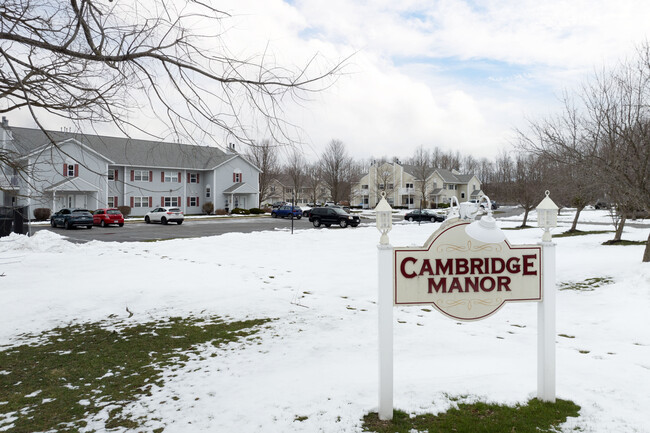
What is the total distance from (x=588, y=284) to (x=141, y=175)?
46.9m

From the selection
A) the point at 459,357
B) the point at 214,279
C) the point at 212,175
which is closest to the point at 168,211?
the point at 212,175

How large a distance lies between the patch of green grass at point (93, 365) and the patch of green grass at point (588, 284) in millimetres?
7850

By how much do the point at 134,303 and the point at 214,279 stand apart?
2618 millimetres

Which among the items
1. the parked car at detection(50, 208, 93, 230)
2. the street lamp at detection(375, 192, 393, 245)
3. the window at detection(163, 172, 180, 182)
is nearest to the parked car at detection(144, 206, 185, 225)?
the parked car at detection(50, 208, 93, 230)

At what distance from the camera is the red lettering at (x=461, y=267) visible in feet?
14.2

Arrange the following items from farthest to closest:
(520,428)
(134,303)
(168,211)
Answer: (168,211) → (134,303) → (520,428)

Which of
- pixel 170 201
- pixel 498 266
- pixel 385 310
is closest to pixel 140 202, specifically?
pixel 170 201

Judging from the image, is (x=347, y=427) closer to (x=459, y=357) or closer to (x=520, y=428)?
(x=520, y=428)

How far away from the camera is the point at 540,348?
4430 millimetres

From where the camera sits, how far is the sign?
4242 millimetres

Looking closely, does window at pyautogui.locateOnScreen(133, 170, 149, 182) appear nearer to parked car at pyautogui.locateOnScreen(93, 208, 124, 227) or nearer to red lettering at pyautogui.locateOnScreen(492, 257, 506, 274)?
parked car at pyautogui.locateOnScreen(93, 208, 124, 227)

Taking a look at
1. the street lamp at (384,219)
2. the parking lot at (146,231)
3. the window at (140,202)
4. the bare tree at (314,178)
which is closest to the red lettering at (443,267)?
the street lamp at (384,219)

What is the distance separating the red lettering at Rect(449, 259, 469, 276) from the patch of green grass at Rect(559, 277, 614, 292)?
782 cm

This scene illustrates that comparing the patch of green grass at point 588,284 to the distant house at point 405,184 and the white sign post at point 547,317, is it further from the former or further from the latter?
the distant house at point 405,184
